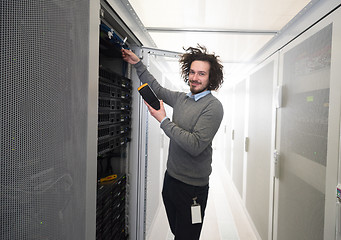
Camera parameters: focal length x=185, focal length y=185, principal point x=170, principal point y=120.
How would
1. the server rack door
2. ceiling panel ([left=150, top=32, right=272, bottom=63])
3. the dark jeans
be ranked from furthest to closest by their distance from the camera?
ceiling panel ([left=150, top=32, right=272, bottom=63]) < the dark jeans < the server rack door

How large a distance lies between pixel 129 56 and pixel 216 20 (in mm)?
748

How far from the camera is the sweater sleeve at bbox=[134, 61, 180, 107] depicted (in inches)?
50.5

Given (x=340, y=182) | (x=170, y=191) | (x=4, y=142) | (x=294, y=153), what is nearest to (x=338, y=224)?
(x=340, y=182)

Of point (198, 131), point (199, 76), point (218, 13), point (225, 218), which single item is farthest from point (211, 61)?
point (225, 218)

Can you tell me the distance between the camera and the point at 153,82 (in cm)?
133

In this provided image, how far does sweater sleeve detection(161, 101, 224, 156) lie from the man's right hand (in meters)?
0.48

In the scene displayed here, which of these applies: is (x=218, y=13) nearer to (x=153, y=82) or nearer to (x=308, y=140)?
(x=153, y=82)

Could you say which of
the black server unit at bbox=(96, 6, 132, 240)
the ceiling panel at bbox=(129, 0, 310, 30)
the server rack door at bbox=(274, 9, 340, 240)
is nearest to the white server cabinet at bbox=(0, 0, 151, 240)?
the black server unit at bbox=(96, 6, 132, 240)

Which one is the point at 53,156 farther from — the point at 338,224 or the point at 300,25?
the point at 300,25

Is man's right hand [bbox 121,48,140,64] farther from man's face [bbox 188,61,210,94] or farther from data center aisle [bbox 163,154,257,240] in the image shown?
data center aisle [bbox 163,154,257,240]

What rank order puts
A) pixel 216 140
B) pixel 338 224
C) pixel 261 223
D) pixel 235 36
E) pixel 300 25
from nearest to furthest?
pixel 338 224 < pixel 300 25 < pixel 235 36 < pixel 261 223 < pixel 216 140

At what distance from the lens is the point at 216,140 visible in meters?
6.73

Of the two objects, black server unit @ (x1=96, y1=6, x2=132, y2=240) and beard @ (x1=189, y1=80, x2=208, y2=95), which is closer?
black server unit @ (x1=96, y1=6, x2=132, y2=240)

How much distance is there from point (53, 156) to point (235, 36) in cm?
175
